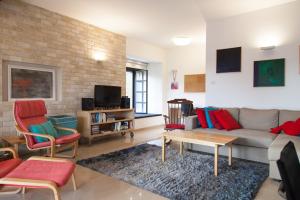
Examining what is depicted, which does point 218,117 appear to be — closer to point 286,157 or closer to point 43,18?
point 286,157

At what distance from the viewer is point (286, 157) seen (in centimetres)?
100

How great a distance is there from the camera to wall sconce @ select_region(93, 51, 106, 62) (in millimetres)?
4750

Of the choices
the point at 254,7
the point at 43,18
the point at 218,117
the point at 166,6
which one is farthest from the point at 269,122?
the point at 43,18

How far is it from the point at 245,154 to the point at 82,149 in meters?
3.02

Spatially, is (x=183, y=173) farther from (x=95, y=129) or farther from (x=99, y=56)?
(x=99, y=56)

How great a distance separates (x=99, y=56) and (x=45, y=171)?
3439 millimetres

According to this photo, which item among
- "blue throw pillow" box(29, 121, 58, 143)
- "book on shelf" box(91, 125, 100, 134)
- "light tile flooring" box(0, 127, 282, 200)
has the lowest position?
"light tile flooring" box(0, 127, 282, 200)

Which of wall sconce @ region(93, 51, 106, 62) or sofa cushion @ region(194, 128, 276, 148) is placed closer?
sofa cushion @ region(194, 128, 276, 148)

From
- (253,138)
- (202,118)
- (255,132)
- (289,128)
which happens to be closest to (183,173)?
(253,138)

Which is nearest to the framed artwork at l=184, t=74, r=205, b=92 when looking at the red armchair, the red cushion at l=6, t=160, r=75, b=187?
the red armchair

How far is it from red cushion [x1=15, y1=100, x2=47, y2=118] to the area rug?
3.54 ft

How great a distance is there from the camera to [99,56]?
4.82m

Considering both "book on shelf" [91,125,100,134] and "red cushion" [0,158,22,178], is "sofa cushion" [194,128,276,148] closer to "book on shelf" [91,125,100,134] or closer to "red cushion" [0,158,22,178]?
"book on shelf" [91,125,100,134]

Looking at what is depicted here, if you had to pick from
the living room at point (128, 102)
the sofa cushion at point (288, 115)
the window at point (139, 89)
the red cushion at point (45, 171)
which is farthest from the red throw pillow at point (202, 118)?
the window at point (139, 89)
